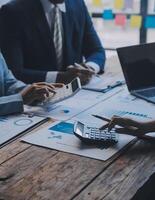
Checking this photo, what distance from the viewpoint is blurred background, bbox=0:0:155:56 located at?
10.2ft

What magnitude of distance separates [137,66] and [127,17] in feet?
5.13

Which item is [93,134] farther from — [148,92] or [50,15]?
[50,15]

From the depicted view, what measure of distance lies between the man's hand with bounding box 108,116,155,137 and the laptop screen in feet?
1.67

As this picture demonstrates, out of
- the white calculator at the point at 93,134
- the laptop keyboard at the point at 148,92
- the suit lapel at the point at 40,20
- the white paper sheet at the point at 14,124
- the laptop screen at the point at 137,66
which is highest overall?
the suit lapel at the point at 40,20

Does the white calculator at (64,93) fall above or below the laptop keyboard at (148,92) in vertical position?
above

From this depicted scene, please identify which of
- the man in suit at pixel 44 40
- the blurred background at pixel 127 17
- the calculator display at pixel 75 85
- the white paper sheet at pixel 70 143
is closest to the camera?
the white paper sheet at pixel 70 143

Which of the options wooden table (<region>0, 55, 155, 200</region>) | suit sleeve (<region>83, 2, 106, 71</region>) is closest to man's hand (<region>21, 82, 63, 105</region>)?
wooden table (<region>0, 55, 155, 200</region>)

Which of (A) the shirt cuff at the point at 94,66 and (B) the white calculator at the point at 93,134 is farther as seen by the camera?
(A) the shirt cuff at the point at 94,66

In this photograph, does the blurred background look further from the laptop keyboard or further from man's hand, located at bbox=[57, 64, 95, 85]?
the laptop keyboard

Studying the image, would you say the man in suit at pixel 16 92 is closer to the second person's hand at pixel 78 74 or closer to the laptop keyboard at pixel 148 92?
the second person's hand at pixel 78 74

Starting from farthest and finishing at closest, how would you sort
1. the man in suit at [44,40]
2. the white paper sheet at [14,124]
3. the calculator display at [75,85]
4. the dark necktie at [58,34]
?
the dark necktie at [58,34] < the man in suit at [44,40] < the calculator display at [75,85] < the white paper sheet at [14,124]

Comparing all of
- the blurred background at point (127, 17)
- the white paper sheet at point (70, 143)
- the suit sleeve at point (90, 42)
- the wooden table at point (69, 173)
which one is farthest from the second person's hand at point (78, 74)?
the blurred background at point (127, 17)

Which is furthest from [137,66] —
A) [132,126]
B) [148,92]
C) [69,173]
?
[69,173]

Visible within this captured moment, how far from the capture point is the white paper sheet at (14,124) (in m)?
1.29
